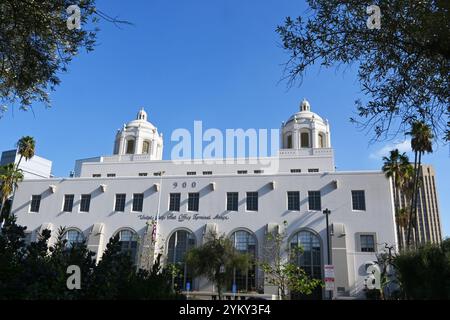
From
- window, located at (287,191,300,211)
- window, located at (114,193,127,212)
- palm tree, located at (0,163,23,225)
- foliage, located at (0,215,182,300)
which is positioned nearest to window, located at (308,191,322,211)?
window, located at (287,191,300,211)

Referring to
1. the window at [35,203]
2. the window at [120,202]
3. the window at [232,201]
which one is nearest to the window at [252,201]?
the window at [232,201]

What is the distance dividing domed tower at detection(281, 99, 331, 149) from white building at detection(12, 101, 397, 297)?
8.80 feet

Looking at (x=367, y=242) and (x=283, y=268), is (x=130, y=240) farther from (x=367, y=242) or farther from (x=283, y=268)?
(x=367, y=242)

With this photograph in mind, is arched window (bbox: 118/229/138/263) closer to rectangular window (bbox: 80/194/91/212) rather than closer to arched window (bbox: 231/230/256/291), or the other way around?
rectangular window (bbox: 80/194/91/212)

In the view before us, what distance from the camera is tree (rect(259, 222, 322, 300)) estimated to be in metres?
34.8

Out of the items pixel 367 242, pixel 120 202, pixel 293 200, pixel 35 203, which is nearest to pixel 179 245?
pixel 120 202

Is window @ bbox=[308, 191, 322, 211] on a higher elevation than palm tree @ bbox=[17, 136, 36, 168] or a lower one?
lower

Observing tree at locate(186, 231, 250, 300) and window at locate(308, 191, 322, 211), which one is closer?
tree at locate(186, 231, 250, 300)

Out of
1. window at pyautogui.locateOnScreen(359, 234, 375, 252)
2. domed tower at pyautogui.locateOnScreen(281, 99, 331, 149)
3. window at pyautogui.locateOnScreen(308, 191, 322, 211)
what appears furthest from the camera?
domed tower at pyautogui.locateOnScreen(281, 99, 331, 149)

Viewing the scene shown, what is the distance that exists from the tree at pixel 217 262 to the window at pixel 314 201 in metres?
9.08

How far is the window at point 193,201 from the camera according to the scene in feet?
143

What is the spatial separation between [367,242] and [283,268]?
28.0 ft

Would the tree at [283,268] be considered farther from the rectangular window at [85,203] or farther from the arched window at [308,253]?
the rectangular window at [85,203]
